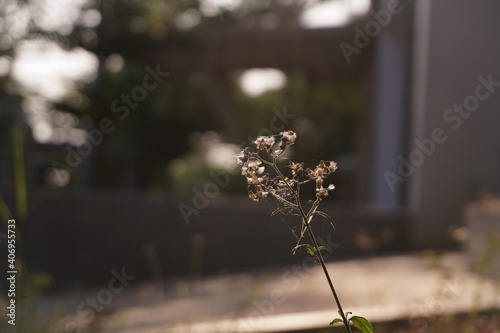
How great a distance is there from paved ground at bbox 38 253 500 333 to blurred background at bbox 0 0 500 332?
92mm

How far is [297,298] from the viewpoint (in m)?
4.10

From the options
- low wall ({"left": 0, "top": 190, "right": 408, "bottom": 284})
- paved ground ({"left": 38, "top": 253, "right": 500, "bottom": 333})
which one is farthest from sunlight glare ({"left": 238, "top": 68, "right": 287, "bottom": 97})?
paved ground ({"left": 38, "top": 253, "right": 500, "bottom": 333})

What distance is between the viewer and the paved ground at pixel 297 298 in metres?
2.63

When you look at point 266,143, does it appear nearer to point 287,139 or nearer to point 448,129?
point 287,139

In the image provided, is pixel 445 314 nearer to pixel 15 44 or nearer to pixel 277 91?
pixel 15 44

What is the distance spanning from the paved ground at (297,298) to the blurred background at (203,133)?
0.09m

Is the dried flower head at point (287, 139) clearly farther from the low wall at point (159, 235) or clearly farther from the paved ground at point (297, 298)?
the low wall at point (159, 235)

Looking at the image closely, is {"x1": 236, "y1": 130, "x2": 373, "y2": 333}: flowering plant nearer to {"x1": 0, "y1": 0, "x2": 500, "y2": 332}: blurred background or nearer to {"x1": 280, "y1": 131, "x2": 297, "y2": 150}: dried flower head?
{"x1": 280, "y1": 131, "x2": 297, "y2": 150}: dried flower head

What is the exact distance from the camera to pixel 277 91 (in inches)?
608

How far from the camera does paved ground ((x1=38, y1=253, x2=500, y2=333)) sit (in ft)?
8.63

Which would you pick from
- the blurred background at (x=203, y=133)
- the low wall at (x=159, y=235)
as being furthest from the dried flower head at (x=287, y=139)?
the low wall at (x=159, y=235)

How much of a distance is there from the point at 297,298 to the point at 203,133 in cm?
913

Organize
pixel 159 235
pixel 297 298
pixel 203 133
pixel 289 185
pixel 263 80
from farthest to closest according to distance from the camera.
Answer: pixel 203 133 → pixel 263 80 → pixel 159 235 → pixel 297 298 → pixel 289 185

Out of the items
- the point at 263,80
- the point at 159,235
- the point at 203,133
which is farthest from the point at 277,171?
the point at 203,133
